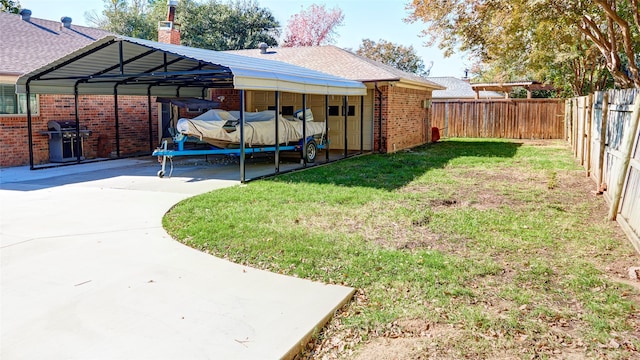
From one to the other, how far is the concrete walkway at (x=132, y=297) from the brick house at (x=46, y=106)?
21.7 feet

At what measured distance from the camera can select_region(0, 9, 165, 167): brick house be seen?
1336cm

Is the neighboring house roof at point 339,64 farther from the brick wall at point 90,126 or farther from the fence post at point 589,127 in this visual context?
the fence post at point 589,127

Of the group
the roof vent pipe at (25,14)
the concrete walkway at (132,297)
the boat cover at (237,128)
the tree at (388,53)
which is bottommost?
the concrete walkway at (132,297)

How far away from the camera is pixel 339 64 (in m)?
18.9

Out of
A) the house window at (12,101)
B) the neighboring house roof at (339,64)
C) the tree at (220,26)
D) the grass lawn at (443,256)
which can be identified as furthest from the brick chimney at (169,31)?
the tree at (220,26)

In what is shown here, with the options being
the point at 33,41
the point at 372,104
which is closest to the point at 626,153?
the point at 372,104

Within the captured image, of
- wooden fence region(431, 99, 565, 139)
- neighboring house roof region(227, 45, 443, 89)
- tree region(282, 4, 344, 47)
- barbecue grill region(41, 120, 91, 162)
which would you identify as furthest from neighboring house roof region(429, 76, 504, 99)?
barbecue grill region(41, 120, 91, 162)

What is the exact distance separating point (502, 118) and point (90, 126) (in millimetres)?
18229

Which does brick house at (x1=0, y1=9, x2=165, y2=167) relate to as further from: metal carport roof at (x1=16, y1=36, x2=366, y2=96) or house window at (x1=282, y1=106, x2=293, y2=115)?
house window at (x1=282, y1=106, x2=293, y2=115)

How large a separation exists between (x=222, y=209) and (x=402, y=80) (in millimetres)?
10920

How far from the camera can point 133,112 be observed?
56.0 ft

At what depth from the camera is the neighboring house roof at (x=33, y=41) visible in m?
13.7

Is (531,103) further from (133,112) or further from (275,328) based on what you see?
(275,328)

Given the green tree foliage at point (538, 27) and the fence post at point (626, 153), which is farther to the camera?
the green tree foliage at point (538, 27)
